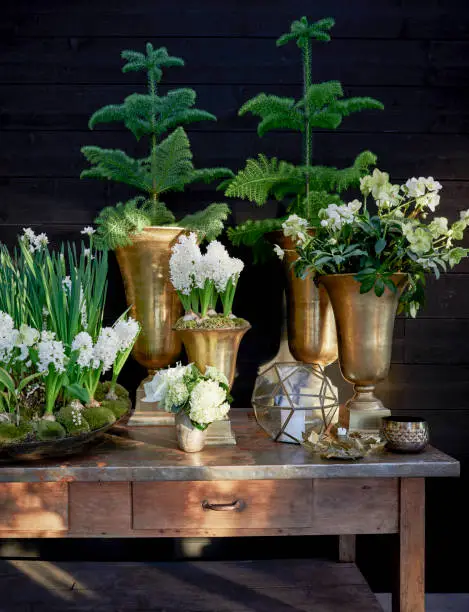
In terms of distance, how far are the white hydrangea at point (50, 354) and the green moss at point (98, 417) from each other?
0.44 feet

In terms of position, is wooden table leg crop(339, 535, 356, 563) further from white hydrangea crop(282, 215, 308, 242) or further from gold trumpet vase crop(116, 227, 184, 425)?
white hydrangea crop(282, 215, 308, 242)

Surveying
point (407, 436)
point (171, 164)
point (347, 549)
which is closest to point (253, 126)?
point (171, 164)

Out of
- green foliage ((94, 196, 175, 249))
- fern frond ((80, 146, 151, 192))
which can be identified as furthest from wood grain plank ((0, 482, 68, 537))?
fern frond ((80, 146, 151, 192))

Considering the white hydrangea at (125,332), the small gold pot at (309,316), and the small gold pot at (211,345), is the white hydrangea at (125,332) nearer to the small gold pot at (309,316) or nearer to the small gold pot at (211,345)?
the small gold pot at (211,345)

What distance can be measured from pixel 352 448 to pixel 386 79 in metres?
1.25

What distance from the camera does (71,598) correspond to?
1499mm

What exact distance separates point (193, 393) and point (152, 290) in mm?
407

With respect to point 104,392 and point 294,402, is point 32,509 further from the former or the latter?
point 294,402

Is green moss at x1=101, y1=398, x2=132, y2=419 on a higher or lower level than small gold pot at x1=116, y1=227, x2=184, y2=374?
lower

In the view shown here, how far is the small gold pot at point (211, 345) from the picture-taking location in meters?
1.37

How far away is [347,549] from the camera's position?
5.58 ft

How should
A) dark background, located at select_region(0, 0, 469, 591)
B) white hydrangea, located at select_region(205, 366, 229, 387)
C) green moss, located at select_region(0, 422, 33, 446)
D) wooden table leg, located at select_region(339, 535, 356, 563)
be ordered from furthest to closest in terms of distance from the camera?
dark background, located at select_region(0, 0, 469, 591) < wooden table leg, located at select_region(339, 535, 356, 563) < white hydrangea, located at select_region(205, 366, 229, 387) < green moss, located at select_region(0, 422, 33, 446)

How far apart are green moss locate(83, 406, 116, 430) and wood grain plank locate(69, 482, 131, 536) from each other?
0.46ft

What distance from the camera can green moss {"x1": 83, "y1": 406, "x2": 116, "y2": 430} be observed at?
1.27 m
